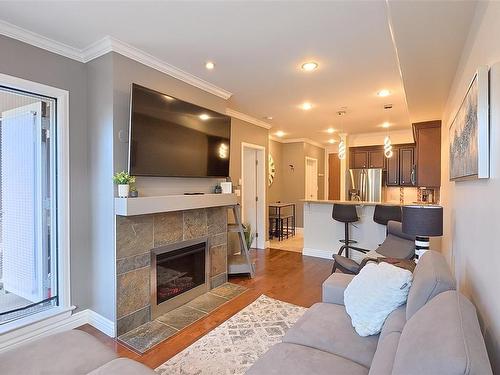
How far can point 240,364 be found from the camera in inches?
84.6

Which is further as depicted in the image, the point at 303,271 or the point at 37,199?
the point at 303,271

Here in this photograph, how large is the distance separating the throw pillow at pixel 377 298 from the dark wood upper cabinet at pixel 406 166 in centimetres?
516

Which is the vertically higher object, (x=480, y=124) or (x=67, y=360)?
(x=480, y=124)

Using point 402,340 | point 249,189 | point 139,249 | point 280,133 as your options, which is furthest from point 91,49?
point 280,133

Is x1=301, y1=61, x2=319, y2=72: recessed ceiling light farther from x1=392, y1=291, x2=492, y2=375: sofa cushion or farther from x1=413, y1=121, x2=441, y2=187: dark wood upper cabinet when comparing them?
x1=392, y1=291, x2=492, y2=375: sofa cushion

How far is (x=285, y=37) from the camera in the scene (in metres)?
2.42

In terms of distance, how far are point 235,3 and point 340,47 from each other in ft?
3.67

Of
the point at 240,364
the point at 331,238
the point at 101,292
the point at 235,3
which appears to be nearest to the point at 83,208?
the point at 101,292

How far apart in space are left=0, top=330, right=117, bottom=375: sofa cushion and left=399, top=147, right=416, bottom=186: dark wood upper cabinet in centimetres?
638

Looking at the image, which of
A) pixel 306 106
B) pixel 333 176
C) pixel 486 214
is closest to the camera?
pixel 486 214

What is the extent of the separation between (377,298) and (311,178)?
22.0 feet

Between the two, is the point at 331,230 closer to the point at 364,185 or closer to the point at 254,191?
the point at 254,191

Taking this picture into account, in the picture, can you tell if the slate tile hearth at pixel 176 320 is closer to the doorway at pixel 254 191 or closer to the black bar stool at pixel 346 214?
the black bar stool at pixel 346 214

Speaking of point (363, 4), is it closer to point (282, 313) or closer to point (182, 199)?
point (182, 199)
